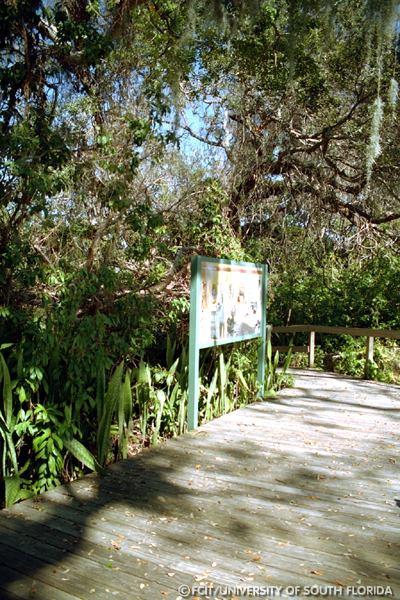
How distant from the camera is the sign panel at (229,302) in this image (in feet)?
17.9

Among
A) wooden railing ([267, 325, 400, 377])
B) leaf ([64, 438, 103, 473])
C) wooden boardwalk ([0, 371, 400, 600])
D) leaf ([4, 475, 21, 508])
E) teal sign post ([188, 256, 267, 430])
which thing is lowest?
wooden boardwalk ([0, 371, 400, 600])

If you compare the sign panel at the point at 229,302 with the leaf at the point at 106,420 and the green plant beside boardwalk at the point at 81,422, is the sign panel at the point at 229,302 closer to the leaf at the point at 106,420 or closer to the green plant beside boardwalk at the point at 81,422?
the green plant beside boardwalk at the point at 81,422

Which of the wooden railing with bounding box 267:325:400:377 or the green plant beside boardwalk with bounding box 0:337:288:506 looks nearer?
the green plant beside boardwalk with bounding box 0:337:288:506

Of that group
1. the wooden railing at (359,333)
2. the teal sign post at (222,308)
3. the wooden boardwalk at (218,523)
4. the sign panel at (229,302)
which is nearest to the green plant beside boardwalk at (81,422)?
the wooden boardwalk at (218,523)

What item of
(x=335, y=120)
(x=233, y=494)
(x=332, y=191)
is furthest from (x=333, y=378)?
(x=233, y=494)

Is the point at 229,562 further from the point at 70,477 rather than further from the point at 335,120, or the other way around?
the point at 335,120

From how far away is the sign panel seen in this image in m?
5.46

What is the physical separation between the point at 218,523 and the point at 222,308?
301 cm

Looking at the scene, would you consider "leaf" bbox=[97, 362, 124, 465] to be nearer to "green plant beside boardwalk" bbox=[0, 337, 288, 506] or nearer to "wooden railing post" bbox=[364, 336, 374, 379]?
"green plant beside boardwalk" bbox=[0, 337, 288, 506]

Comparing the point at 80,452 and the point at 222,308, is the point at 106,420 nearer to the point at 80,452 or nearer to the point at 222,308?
the point at 80,452

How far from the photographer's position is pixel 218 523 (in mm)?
3129

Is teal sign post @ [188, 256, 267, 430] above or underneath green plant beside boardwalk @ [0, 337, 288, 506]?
above

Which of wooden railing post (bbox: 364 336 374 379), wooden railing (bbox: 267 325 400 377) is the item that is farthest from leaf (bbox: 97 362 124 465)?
wooden railing post (bbox: 364 336 374 379)

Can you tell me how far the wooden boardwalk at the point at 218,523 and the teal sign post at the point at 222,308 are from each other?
900mm
